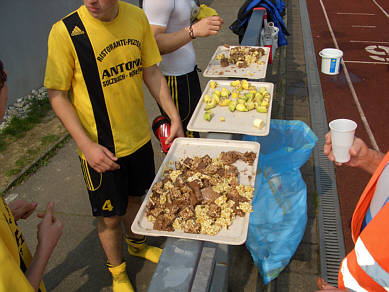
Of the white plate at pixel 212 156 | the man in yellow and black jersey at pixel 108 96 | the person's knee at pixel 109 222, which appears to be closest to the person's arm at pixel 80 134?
the man in yellow and black jersey at pixel 108 96

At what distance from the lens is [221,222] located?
1939 millimetres

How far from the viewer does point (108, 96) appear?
2559 millimetres

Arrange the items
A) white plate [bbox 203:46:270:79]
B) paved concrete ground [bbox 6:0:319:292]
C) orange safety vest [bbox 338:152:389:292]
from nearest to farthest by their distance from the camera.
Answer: orange safety vest [bbox 338:152:389:292] < paved concrete ground [bbox 6:0:319:292] < white plate [bbox 203:46:270:79]

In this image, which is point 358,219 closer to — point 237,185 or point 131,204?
point 237,185

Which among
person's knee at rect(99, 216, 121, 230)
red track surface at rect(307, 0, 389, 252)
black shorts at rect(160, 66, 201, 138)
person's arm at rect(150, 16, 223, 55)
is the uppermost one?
person's arm at rect(150, 16, 223, 55)

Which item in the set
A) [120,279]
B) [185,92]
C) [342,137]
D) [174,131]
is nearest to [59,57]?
[174,131]

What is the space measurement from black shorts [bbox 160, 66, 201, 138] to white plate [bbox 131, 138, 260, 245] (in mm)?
1058

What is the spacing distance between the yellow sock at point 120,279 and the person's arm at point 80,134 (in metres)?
1.11

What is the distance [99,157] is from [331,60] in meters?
6.61

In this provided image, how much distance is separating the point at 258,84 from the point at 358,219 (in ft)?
6.21

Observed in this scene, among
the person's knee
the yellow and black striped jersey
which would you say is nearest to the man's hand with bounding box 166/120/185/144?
the yellow and black striped jersey

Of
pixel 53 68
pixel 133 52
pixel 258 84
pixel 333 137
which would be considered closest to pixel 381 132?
pixel 258 84

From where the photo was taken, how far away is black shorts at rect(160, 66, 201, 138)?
3.61 m

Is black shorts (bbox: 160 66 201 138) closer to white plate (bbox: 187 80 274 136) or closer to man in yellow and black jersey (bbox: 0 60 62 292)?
white plate (bbox: 187 80 274 136)
